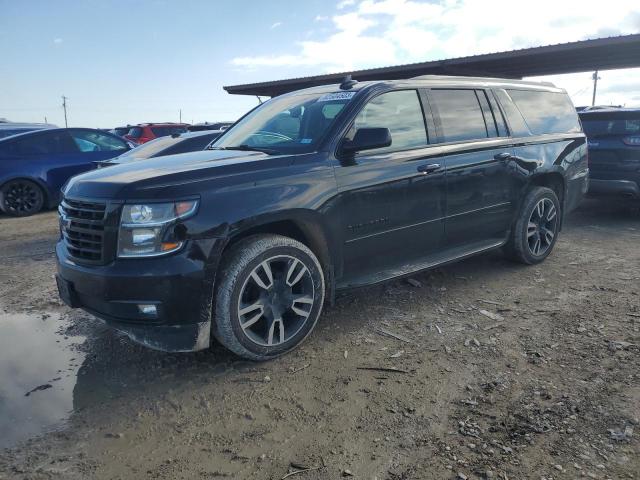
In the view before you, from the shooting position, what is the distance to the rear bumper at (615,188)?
23.8 ft

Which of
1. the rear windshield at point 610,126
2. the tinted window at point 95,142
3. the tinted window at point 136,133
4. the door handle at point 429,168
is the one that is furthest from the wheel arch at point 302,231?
the tinted window at point 136,133

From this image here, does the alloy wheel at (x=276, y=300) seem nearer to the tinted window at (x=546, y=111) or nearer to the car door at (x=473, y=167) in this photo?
the car door at (x=473, y=167)

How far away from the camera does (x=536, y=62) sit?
15578 mm

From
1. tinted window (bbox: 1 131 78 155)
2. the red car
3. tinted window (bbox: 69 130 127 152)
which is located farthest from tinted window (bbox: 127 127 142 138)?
tinted window (bbox: 1 131 78 155)

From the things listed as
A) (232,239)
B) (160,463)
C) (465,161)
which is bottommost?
(160,463)

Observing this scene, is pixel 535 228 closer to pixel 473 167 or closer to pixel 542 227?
pixel 542 227

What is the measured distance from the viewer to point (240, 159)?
11.5 feet

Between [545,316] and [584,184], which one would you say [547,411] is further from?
[584,184]

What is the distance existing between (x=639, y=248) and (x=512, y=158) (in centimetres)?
244

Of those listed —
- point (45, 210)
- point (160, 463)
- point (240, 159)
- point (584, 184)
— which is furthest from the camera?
point (45, 210)

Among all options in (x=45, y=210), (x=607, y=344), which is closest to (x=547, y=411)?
(x=607, y=344)

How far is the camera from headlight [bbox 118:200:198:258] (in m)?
2.96

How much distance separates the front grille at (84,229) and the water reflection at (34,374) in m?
0.81

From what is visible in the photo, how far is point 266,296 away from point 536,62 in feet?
49.7
